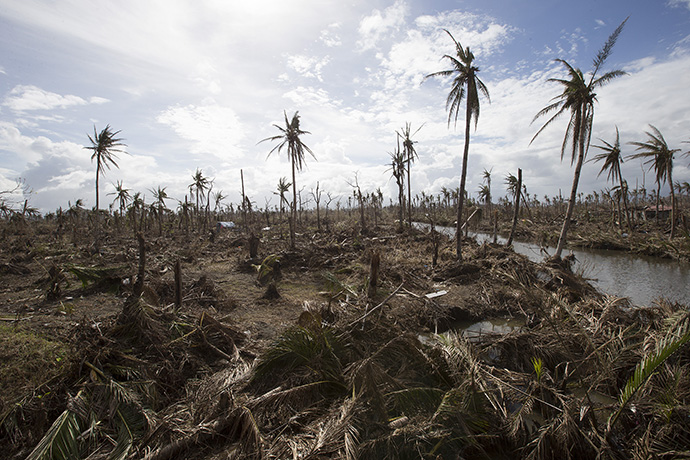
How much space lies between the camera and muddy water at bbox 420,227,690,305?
11.5 m

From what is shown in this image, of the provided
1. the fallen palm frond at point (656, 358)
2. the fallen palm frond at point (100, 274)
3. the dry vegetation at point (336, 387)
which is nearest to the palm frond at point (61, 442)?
the dry vegetation at point (336, 387)

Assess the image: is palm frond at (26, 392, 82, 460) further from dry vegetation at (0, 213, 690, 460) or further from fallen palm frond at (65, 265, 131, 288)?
fallen palm frond at (65, 265, 131, 288)

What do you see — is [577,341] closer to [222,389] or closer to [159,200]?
[222,389]

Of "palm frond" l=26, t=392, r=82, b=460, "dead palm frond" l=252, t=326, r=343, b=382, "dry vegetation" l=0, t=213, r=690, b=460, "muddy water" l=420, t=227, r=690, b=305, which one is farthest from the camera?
"muddy water" l=420, t=227, r=690, b=305

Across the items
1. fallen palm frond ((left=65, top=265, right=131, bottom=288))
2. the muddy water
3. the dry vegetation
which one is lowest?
the muddy water

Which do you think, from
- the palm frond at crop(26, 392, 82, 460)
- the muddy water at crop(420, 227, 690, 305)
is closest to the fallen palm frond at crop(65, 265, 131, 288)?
the palm frond at crop(26, 392, 82, 460)

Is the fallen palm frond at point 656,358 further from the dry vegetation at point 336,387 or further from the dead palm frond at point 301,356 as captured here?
the dead palm frond at point 301,356

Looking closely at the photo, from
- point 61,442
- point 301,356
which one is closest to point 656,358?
point 301,356

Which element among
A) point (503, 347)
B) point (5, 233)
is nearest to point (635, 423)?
point (503, 347)

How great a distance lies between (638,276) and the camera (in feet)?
48.0

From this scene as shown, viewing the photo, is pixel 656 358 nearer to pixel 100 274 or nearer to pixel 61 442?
pixel 61 442

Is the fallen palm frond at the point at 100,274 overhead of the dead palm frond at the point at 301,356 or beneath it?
overhead

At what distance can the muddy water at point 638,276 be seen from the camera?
11.5m

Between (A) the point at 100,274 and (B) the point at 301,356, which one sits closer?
(B) the point at 301,356
